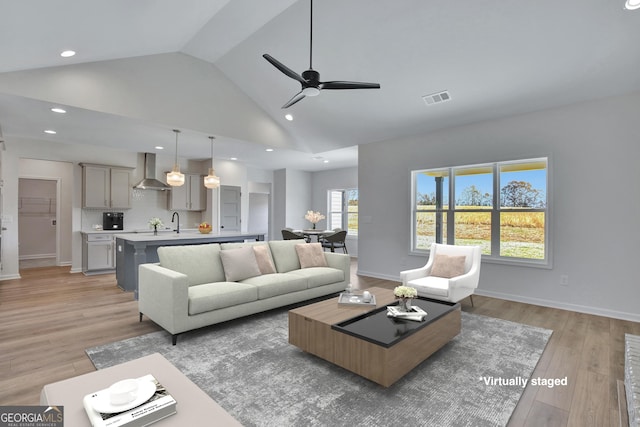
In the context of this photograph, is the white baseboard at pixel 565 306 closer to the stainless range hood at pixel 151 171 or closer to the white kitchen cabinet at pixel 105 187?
the stainless range hood at pixel 151 171

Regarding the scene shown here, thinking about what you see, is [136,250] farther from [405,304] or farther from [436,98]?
[436,98]

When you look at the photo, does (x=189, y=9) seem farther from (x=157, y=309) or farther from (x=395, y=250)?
(x=395, y=250)

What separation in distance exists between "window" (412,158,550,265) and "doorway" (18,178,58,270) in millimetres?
8887

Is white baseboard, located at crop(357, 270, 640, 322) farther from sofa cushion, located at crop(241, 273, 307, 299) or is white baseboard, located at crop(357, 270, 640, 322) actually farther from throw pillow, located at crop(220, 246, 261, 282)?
throw pillow, located at crop(220, 246, 261, 282)

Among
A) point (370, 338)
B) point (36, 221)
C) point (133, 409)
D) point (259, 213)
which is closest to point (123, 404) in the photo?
point (133, 409)

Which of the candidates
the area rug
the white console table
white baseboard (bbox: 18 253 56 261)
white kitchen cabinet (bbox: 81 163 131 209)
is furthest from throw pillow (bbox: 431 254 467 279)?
white baseboard (bbox: 18 253 56 261)

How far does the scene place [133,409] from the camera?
1.21 metres

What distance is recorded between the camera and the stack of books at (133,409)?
3.78 ft

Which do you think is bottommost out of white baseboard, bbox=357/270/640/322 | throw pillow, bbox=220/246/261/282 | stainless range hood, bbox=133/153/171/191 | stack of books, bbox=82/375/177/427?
white baseboard, bbox=357/270/640/322

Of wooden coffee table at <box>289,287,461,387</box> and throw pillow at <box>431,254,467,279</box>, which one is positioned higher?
throw pillow at <box>431,254,467,279</box>

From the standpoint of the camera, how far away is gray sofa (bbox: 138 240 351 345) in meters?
3.06

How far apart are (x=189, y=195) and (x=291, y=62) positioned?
4.79 meters

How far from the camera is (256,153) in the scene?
7.14 metres

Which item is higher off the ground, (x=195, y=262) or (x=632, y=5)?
(x=632, y=5)
